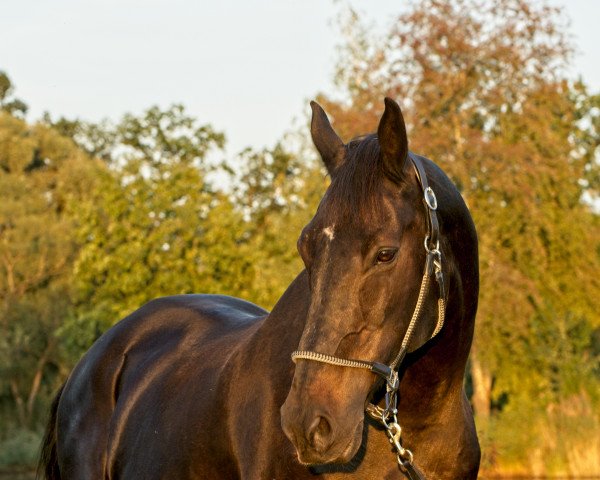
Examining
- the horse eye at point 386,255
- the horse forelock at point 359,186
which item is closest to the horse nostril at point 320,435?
the horse eye at point 386,255

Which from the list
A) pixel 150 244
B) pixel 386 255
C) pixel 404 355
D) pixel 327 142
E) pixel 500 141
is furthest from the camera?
pixel 150 244

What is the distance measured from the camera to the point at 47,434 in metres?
6.62

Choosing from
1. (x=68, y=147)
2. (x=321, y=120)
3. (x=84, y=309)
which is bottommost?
(x=84, y=309)

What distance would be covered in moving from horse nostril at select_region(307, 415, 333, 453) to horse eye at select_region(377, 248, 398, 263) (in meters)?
0.55

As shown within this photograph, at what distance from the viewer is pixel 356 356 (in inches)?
135

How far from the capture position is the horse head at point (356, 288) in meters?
3.32

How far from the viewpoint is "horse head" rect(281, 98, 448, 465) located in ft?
10.9

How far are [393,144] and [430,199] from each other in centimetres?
23

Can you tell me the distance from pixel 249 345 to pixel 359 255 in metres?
1.17

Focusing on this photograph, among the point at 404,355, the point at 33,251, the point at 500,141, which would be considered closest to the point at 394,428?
the point at 404,355

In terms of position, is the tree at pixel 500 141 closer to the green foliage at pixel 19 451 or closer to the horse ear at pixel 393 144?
the green foliage at pixel 19 451

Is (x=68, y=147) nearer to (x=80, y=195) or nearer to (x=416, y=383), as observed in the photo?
(x=80, y=195)

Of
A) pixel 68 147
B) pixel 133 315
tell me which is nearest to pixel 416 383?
pixel 133 315

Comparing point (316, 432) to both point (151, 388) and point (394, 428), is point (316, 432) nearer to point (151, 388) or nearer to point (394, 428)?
point (394, 428)
